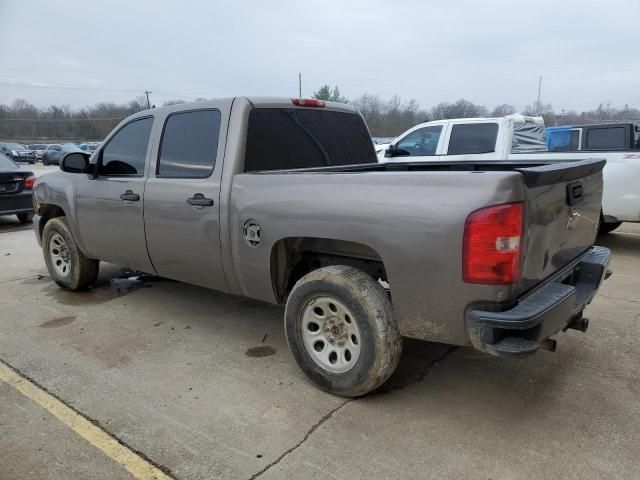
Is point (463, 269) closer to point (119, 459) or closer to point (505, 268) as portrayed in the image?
point (505, 268)

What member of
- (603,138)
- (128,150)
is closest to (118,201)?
(128,150)

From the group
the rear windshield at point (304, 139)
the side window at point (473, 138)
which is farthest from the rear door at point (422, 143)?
the rear windshield at point (304, 139)

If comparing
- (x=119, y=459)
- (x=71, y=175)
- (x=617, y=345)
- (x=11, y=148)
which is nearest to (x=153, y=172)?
(x=71, y=175)

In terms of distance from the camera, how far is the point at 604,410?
2.93m

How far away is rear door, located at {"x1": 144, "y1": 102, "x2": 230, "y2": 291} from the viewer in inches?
143

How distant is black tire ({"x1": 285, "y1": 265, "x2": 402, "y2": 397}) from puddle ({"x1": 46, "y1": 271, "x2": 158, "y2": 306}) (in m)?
2.98

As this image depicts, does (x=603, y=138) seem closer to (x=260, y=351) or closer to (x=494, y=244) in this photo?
(x=494, y=244)

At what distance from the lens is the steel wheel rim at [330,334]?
302 cm

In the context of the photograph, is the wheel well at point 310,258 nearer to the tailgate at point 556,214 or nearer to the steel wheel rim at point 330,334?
the steel wheel rim at point 330,334

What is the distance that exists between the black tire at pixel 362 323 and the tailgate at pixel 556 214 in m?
0.77

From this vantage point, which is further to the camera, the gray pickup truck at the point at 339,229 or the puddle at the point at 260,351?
the puddle at the point at 260,351

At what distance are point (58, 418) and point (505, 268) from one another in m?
2.71

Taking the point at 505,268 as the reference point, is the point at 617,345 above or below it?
below

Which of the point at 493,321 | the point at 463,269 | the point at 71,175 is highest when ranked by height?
the point at 71,175
